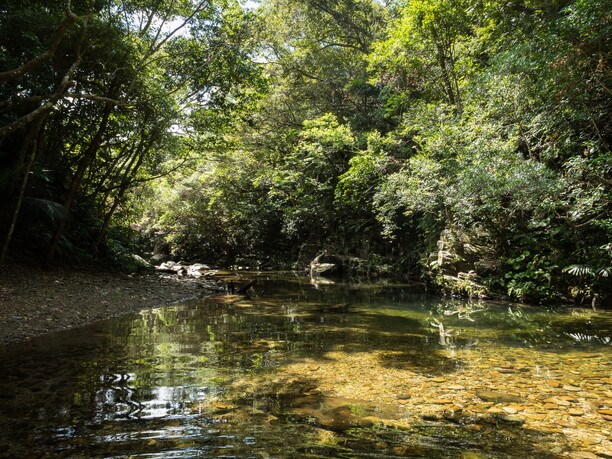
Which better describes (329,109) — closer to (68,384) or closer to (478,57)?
(478,57)

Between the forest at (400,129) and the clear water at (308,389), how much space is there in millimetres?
3653

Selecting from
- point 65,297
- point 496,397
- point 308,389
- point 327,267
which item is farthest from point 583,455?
point 327,267

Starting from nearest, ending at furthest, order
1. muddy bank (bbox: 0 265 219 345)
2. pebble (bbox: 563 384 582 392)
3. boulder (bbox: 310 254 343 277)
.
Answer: pebble (bbox: 563 384 582 392)
muddy bank (bbox: 0 265 219 345)
boulder (bbox: 310 254 343 277)

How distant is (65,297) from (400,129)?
51.2 feet

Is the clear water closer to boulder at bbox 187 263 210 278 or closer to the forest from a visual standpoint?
the forest

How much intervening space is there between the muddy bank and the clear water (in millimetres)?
643

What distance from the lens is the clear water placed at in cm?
314

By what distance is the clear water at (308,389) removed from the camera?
3.14m

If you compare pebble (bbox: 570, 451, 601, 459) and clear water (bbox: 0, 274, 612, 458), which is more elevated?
pebble (bbox: 570, 451, 601, 459)

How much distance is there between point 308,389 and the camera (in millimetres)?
4574

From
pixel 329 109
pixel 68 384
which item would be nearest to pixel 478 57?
pixel 329 109

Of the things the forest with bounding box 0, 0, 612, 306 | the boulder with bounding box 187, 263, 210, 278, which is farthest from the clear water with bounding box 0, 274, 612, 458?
the boulder with bounding box 187, 263, 210, 278

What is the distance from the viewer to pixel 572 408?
13.3 ft

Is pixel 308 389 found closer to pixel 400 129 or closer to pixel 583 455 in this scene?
pixel 583 455
